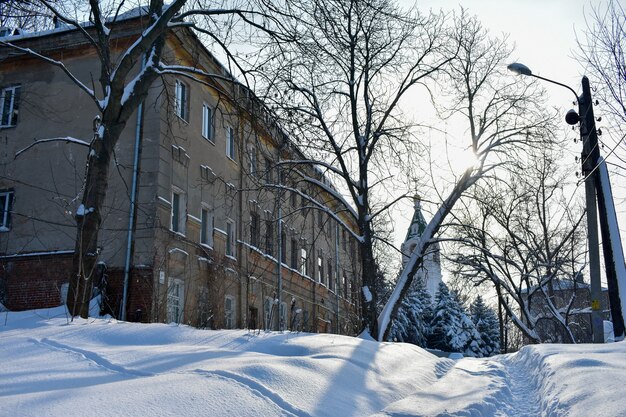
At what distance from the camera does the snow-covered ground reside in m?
4.71

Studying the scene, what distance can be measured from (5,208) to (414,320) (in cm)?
4436

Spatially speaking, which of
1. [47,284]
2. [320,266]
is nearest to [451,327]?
[320,266]

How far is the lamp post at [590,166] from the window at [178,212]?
12.0 m

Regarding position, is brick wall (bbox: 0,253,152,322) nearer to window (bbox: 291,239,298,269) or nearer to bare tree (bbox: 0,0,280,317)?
bare tree (bbox: 0,0,280,317)

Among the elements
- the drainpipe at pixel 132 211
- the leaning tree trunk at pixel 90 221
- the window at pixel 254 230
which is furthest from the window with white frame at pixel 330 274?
the leaning tree trunk at pixel 90 221

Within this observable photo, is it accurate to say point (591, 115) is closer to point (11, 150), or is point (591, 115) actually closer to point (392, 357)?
point (392, 357)

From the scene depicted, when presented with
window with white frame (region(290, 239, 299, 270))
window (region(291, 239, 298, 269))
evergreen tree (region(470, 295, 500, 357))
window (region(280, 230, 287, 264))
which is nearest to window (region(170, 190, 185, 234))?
window (region(280, 230, 287, 264))

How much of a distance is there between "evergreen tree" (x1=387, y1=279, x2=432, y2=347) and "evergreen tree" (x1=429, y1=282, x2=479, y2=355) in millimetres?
886

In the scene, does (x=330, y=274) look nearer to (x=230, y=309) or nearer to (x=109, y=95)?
(x=230, y=309)

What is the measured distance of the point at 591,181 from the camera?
51.0ft

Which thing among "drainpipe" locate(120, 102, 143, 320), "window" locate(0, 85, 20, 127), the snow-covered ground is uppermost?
"window" locate(0, 85, 20, 127)

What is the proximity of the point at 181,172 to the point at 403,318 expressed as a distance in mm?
38735

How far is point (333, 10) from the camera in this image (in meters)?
11.2

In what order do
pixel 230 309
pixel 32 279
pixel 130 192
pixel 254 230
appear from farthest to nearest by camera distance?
pixel 230 309 → pixel 254 230 → pixel 32 279 → pixel 130 192
